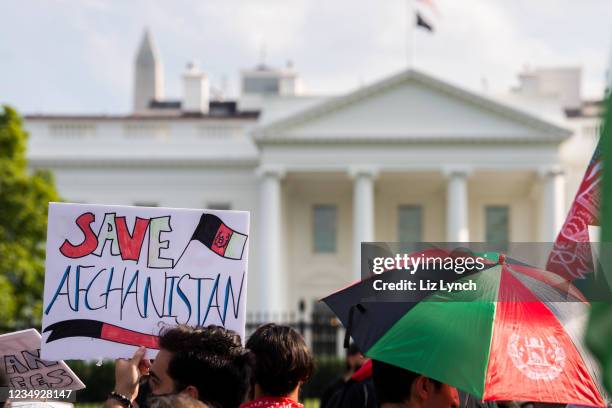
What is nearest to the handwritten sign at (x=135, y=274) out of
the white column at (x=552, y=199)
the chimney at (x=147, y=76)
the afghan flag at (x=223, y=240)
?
the afghan flag at (x=223, y=240)

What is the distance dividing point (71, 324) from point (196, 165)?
41.8m

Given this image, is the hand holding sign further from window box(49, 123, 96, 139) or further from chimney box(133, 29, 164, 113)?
chimney box(133, 29, 164, 113)

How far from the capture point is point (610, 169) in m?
2.08

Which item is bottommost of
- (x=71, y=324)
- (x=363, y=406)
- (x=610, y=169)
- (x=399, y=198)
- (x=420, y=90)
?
(x=363, y=406)

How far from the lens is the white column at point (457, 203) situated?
4338 cm

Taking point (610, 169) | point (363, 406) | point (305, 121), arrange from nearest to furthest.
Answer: point (610, 169) < point (363, 406) < point (305, 121)

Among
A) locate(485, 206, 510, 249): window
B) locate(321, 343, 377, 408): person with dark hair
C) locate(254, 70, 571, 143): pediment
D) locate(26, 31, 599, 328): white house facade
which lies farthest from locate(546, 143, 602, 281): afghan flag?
locate(485, 206, 510, 249): window

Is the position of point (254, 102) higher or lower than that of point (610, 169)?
higher

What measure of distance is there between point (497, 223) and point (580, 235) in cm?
4282

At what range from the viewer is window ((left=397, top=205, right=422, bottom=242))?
156 ft

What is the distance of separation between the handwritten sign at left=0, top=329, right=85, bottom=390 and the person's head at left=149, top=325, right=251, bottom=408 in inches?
30.8

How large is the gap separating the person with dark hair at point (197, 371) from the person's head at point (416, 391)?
2.16ft

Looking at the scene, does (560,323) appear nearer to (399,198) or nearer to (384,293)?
(384,293)

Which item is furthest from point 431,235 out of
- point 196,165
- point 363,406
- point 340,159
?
point 363,406
